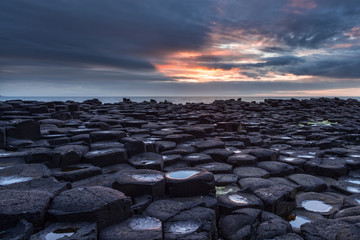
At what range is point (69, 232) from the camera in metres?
Answer: 2.15

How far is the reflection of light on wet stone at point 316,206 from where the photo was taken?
3.38 metres

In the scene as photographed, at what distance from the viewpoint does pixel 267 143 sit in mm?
7230

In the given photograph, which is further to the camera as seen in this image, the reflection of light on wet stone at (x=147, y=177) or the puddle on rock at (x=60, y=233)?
the reflection of light on wet stone at (x=147, y=177)

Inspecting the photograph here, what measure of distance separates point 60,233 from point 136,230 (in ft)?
2.17

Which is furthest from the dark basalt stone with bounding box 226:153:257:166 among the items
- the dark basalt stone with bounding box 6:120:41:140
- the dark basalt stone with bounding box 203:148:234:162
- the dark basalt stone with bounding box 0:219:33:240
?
the dark basalt stone with bounding box 6:120:41:140

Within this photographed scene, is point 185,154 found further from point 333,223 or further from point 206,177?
point 333,223

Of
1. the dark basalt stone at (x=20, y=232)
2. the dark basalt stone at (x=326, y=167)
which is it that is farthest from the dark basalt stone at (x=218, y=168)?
the dark basalt stone at (x=20, y=232)

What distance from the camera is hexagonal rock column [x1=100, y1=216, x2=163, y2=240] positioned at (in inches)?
85.9

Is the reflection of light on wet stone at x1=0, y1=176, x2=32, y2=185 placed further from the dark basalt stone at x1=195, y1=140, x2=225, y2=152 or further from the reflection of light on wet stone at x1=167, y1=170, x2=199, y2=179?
the dark basalt stone at x1=195, y1=140, x2=225, y2=152

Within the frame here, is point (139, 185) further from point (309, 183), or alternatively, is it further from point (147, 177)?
point (309, 183)

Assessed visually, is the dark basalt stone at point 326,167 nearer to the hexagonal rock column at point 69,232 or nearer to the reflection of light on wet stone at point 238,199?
the reflection of light on wet stone at point 238,199

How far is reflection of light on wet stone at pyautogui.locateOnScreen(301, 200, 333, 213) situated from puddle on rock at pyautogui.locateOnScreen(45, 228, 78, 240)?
9.95ft

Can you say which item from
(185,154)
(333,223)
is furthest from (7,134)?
(333,223)

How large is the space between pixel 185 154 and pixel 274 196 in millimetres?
2458
